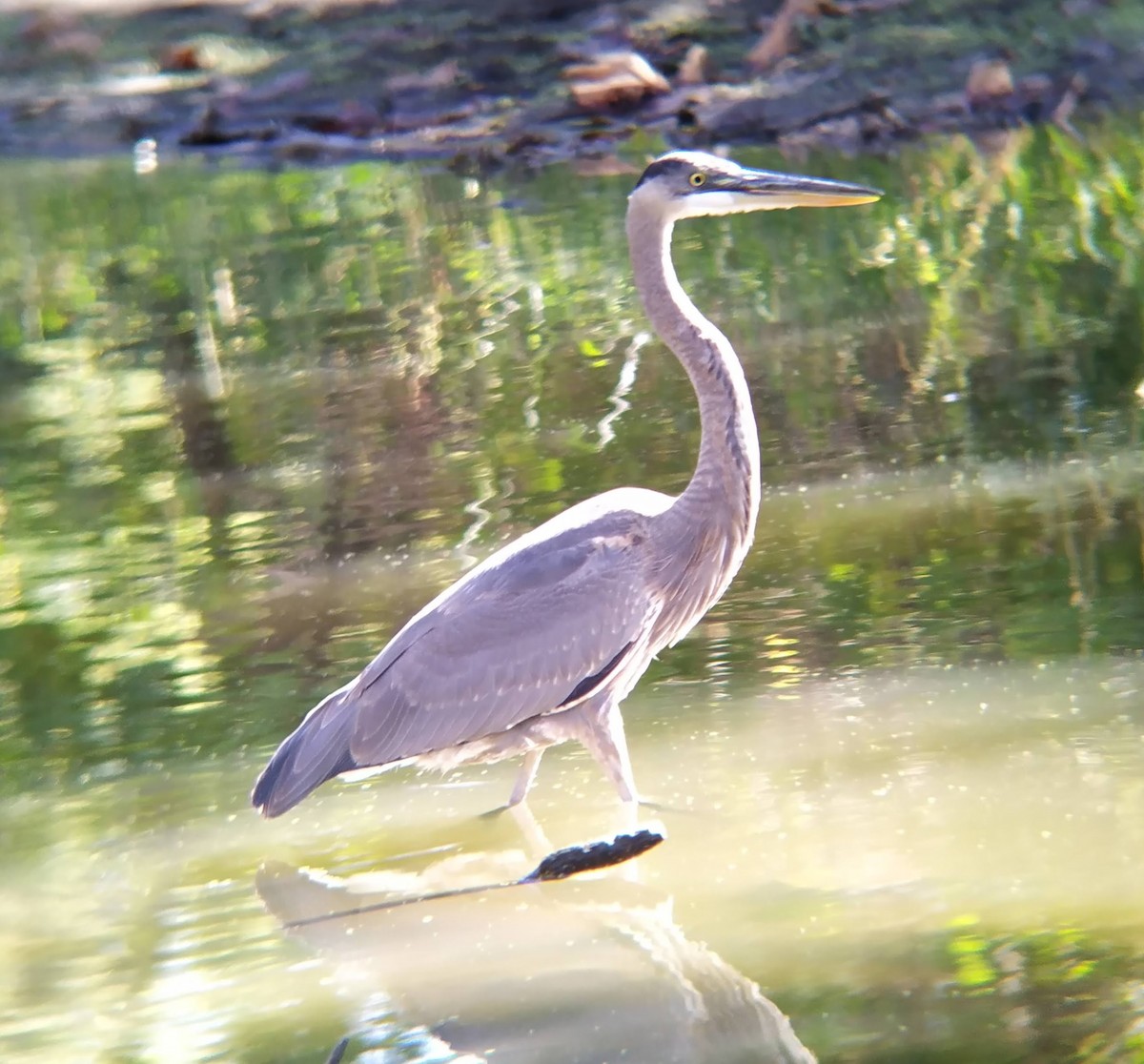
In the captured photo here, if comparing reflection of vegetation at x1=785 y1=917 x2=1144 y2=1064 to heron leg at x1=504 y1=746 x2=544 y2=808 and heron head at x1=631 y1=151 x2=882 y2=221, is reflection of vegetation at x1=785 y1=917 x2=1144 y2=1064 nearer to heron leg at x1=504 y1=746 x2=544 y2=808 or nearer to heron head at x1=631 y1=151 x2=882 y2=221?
heron leg at x1=504 y1=746 x2=544 y2=808

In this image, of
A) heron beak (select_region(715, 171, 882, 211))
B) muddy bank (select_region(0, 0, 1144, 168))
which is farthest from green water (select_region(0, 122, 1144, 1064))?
muddy bank (select_region(0, 0, 1144, 168))

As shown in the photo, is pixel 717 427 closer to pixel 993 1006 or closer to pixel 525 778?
pixel 525 778

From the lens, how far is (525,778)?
5.89m

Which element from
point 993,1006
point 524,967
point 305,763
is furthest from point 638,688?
point 993,1006

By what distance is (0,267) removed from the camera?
60.4 feet

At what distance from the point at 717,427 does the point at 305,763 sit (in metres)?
1.59

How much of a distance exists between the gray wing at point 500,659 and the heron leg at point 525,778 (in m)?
0.14

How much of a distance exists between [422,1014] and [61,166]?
73.3ft

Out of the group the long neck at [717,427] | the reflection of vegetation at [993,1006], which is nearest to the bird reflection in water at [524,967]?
the reflection of vegetation at [993,1006]

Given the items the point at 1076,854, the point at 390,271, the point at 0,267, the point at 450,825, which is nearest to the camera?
the point at 1076,854

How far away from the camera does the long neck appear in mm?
6094

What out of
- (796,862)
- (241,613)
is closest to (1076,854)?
(796,862)

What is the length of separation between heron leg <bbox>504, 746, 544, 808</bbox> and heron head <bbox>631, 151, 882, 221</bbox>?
1726 millimetres

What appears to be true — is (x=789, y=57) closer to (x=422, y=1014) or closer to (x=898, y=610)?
(x=898, y=610)
